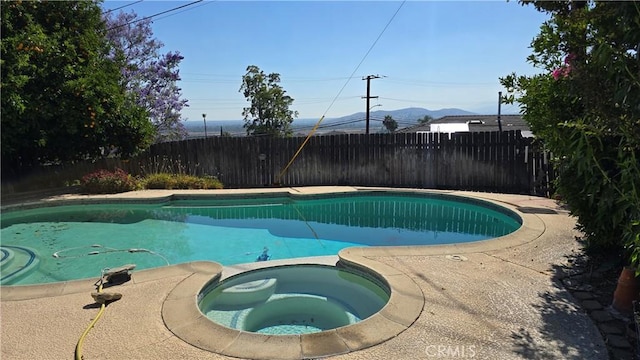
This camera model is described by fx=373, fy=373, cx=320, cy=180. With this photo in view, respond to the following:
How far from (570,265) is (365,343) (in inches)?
111

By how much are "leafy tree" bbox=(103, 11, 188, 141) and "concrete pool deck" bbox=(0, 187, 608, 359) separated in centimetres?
1374

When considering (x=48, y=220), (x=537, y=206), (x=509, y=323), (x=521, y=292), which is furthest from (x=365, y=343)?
(x=48, y=220)

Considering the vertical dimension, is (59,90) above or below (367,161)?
above

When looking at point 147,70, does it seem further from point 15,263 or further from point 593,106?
point 593,106

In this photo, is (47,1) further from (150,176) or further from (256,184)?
(256,184)

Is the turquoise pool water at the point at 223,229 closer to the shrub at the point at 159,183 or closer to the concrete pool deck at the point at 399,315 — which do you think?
the shrub at the point at 159,183

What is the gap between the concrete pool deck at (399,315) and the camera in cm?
265

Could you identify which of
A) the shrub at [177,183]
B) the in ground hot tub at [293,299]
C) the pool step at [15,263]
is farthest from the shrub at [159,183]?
the in ground hot tub at [293,299]

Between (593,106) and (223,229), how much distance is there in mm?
6364

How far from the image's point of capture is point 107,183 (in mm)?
9836

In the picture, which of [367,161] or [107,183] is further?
[367,161]

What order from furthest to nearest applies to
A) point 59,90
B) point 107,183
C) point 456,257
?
point 107,183 < point 59,90 < point 456,257

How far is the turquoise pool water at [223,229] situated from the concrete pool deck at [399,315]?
59.7 inches

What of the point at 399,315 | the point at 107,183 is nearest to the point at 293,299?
the point at 399,315
